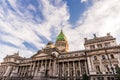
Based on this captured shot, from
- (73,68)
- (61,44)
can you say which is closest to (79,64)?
(73,68)

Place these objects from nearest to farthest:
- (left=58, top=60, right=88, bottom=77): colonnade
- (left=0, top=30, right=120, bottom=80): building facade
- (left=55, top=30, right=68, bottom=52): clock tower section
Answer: (left=0, top=30, right=120, bottom=80): building facade, (left=58, top=60, right=88, bottom=77): colonnade, (left=55, top=30, right=68, bottom=52): clock tower section

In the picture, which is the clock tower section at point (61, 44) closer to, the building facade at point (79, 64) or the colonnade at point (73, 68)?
the building facade at point (79, 64)

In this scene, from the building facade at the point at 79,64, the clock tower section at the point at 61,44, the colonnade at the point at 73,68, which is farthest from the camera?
the clock tower section at the point at 61,44

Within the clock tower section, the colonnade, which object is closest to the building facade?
the colonnade

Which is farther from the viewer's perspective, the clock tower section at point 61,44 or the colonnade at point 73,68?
the clock tower section at point 61,44

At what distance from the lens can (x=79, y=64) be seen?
42906 millimetres

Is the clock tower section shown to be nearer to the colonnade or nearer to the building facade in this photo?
the building facade

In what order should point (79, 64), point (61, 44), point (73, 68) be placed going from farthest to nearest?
point (61, 44)
point (73, 68)
point (79, 64)

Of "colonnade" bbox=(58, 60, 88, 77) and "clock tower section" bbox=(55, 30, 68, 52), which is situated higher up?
"clock tower section" bbox=(55, 30, 68, 52)

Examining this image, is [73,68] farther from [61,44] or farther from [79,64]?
[61,44]

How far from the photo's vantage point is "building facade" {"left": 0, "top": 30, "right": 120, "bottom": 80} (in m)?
35.2

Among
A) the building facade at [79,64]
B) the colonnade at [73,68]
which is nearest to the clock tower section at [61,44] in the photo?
the building facade at [79,64]

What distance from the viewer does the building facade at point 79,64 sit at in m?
35.2

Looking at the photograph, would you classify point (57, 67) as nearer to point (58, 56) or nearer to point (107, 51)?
point (58, 56)
